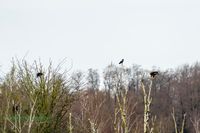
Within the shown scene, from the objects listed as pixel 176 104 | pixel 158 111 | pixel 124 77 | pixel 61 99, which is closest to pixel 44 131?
pixel 61 99

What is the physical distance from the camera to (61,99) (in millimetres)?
9047

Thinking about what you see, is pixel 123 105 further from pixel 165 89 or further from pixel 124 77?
pixel 165 89

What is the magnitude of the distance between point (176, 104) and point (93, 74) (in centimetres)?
1471

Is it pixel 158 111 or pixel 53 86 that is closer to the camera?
pixel 53 86

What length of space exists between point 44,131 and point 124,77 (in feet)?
19.2

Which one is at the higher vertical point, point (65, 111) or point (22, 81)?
point (22, 81)

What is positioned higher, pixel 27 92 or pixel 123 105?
pixel 27 92

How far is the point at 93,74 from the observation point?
68.8m

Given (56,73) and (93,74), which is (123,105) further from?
(93,74)

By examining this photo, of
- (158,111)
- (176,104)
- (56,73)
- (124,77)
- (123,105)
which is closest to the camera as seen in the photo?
(123,105)

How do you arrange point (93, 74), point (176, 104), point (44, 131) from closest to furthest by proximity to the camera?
1. point (44, 131)
2. point (176, 104)
3. point (93, 74)

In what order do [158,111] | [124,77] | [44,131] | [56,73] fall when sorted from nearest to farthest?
[124,77]
[44,131]
[56,73]
[158,111]

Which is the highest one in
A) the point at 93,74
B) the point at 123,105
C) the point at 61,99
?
the point at 93,74

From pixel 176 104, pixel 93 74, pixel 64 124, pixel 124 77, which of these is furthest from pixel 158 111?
pixel 124 77
